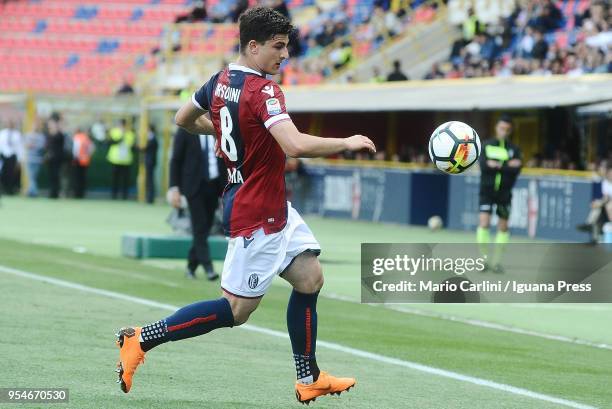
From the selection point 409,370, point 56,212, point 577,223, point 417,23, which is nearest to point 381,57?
point 417,23

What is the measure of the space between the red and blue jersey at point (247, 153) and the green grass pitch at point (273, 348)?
1.03 m

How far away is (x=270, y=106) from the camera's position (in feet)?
22.7

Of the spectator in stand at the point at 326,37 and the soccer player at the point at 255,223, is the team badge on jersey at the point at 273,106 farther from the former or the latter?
the spectator in stand at the point at 326,37

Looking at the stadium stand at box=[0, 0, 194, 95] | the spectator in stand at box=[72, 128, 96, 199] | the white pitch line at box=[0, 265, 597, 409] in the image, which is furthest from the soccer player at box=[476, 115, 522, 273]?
the stadium stand at box=[0, 0, 194, 95]

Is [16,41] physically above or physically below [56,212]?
above

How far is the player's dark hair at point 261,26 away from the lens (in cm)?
702

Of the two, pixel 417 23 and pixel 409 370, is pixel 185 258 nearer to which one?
pixel 409 370

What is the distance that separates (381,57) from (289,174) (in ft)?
18.2

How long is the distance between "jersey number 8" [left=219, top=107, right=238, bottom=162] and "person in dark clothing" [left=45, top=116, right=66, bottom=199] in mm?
27456

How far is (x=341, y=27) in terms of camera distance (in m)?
36.2

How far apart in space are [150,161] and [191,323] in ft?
89.3

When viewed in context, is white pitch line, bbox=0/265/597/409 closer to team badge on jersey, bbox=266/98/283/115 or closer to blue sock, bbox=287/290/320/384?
blue sock, bbox=287/290/320/384

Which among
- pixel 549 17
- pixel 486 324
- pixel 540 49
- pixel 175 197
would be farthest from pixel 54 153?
pixel 486 324

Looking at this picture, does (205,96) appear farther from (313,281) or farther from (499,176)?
(499,176)
